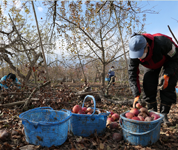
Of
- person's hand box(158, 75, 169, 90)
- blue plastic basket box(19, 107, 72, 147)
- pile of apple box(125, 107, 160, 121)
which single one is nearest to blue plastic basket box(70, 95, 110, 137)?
blue plastic basket box(19, 107, 72, 147)

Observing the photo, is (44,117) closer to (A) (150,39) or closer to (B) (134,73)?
(B) (134,73)

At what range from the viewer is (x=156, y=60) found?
8.36 ft

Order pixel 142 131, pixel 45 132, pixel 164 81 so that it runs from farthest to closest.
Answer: pixel 164 81 → pixel 142 131 → pixel 45 132

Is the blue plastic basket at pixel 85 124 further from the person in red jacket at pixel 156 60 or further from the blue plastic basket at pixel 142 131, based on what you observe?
the person in red jacket at pixel 156 60

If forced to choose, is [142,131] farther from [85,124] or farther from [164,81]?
[164,81]

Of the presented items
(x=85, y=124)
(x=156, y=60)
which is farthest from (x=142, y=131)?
(x=156, y=60)

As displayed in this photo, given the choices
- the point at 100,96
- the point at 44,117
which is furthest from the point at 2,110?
the point at 100,96

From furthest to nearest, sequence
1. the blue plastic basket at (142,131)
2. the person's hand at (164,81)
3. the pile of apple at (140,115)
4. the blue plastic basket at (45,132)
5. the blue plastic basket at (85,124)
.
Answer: the person's hand at (164,81), the blue plastic basket at (85,124), the pile of apple at (140,115), the blue plastic basket at (142,131), the blue plastic basket at (45,132)

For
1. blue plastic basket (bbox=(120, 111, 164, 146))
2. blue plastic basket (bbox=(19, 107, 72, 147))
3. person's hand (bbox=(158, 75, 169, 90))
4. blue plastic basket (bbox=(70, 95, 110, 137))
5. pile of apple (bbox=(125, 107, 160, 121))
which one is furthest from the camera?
person's hand (bbox=(158, 75, 169, 90))

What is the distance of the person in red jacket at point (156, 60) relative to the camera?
2.24 metres

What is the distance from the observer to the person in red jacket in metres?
2.24

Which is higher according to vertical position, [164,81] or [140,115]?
[164,81]

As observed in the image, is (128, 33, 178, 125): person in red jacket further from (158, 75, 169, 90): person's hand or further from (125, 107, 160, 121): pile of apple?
(125, 107, 160, 121): pile of apple

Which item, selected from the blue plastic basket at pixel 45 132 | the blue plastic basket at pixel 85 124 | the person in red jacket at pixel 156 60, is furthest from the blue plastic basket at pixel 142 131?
the blue plastic basket at pixel 45 132
